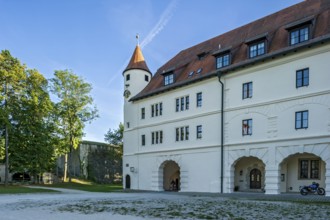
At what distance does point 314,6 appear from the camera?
83.9 feet

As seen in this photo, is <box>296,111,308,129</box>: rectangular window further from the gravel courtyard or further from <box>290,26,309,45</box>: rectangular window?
the gravel courtyard

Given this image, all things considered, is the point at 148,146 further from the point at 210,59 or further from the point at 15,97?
the point at 15,97

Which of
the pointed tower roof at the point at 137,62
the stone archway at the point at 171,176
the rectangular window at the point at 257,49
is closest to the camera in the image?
the rectangular window at the point at 257,49

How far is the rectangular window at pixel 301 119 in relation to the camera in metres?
21.7

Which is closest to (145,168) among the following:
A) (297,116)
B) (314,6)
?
(297,116)

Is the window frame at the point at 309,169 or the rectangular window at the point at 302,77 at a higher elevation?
the rectangular window at the point at 302,77

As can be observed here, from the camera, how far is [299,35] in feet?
75.1

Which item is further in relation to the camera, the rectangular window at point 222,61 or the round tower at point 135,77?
the round tower at point 135,77

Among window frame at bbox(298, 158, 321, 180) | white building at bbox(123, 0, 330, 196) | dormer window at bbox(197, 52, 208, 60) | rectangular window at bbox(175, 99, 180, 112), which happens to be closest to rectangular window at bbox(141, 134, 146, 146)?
white building at bbox(123, 0, 330, 196)

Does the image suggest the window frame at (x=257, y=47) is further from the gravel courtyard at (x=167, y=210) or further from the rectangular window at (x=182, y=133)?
the gravel courtyard at (x=167, y=210)

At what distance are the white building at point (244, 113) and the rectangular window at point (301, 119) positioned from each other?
0.06 meters

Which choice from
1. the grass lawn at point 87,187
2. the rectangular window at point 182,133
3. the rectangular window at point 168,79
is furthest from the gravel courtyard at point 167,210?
the grass lawn at point 87,187

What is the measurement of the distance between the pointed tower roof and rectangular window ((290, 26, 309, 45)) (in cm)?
1761

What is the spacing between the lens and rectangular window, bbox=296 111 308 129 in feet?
71.2
